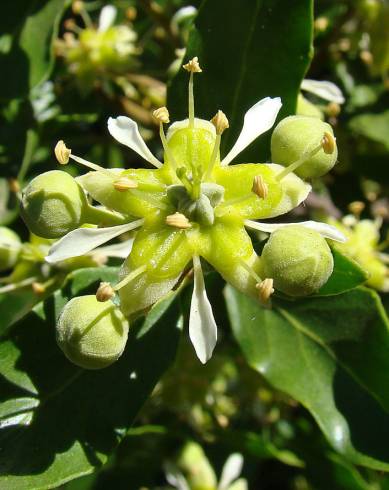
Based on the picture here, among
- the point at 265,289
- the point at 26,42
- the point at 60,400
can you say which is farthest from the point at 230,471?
the point at 26,42

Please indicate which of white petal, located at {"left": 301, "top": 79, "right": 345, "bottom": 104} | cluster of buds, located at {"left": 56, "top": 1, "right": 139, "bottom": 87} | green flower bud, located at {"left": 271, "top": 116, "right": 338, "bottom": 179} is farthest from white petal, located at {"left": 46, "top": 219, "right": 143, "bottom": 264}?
cluster of buds, located at {"left": 56, "top": 1, "right": 139, "bottom": 87}

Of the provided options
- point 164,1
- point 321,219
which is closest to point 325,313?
point 321,219

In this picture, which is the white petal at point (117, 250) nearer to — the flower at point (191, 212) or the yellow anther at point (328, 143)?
the flower at point (191, 212)

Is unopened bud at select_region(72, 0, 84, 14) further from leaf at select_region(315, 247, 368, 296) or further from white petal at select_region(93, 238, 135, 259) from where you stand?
leaf at select_region(315, 247, 368, 296)

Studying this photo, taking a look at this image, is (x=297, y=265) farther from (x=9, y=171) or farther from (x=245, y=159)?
(x=9, y=171)

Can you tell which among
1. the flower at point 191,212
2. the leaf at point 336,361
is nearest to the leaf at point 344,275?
the flower at point 191,212
